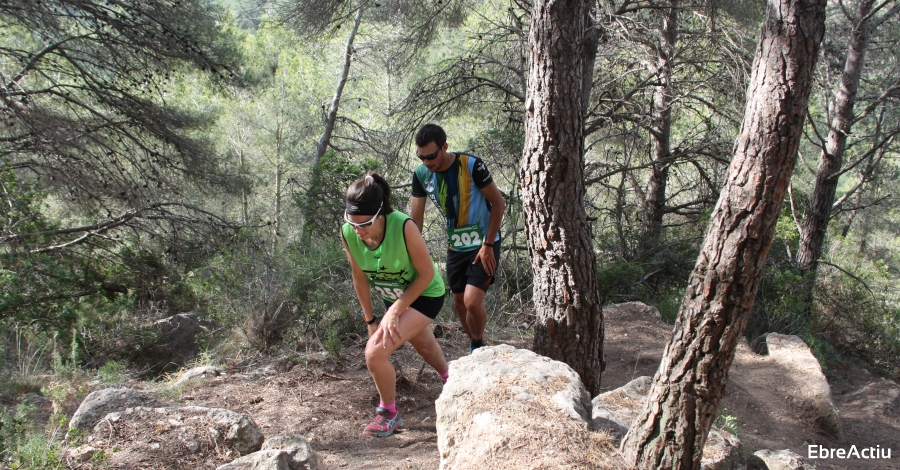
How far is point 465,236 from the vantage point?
4.22 metres

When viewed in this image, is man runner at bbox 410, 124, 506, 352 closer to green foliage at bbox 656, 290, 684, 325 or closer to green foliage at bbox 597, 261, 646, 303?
green foliage at bbox 597, 261, 646, 303

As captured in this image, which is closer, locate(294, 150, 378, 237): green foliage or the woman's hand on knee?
the woman's hand on knee

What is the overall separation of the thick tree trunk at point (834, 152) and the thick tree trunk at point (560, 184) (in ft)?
20.6

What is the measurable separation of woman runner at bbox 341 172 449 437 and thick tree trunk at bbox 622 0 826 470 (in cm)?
150

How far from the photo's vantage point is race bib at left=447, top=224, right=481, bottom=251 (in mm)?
4195

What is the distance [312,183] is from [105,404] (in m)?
5.77

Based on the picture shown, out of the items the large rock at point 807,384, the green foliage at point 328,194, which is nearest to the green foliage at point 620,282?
the large rock at point 807,384

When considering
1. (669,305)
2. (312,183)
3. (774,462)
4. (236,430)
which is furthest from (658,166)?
(236,430)

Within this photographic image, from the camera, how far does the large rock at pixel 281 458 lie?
273 cm

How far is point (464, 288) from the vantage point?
4.40 meters

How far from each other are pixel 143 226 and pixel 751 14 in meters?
9.42

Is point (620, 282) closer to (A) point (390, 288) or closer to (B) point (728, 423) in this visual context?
(B) point (728, 423)

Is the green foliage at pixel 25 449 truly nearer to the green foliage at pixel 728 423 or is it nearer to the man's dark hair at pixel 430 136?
the man's dark hair at pixel 430 136

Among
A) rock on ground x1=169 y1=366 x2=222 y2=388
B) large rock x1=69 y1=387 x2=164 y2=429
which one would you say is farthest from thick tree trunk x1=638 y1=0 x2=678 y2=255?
large rock x1=69 y1=387 x2=164 y2=429
